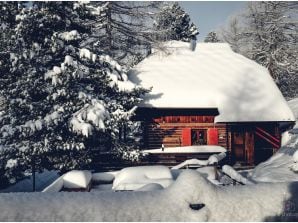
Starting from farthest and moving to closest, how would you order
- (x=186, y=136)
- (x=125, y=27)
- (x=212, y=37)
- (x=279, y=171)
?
(x=212, y=37) < (x=125, y=27) < (x=186, y=136) < (x=279, y=171)

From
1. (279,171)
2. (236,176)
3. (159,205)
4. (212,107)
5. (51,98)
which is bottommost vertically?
(279,171)

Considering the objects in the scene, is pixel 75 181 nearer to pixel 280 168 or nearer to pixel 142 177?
pixel 142 177

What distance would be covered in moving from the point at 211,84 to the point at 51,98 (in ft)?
33.5

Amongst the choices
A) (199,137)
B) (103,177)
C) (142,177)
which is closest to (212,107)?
(199,137)

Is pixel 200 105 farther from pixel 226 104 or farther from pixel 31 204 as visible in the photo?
Result: pixel 31 204

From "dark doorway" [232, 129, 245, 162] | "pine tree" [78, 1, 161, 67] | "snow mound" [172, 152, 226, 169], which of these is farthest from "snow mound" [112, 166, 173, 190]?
"pine tree" [78, 1, 161, 67]

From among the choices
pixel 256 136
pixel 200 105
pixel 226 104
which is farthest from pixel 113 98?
pixel 256 136

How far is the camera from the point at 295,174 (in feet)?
49.1

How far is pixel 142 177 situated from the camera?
12820 millimetres

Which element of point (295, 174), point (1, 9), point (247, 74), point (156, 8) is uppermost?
point (156, 8)

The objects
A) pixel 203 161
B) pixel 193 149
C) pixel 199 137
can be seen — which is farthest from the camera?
pixel 199 137

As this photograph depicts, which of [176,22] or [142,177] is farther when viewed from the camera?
[176,22]

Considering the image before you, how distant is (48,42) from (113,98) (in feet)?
13.0

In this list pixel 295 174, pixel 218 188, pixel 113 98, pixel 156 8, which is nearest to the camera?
pixel 218 188
